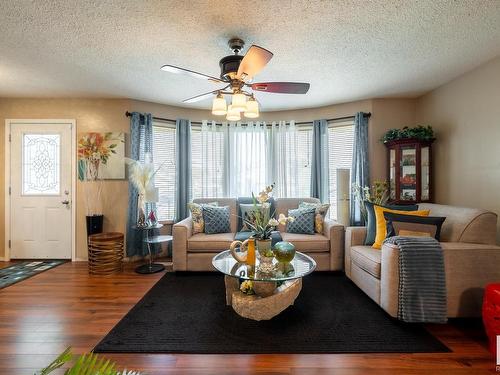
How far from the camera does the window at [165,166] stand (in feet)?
14.6

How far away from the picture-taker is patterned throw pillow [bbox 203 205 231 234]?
12.6 ft

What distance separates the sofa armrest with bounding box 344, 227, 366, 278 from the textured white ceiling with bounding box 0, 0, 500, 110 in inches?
73.3

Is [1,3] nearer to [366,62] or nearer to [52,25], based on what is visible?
[52,25]

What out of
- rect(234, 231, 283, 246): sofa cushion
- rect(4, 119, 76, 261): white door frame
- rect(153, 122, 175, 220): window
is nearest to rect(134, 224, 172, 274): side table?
rect(153, 122, 175, 220): window

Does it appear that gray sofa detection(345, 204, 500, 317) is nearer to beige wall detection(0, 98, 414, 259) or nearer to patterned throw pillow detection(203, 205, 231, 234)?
beige wall detection(0, 98, 414, 259)

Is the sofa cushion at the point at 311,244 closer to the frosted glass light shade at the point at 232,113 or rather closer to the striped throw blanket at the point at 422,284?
the striped throw blanket at the point at 422,284

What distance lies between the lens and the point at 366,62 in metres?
2.95

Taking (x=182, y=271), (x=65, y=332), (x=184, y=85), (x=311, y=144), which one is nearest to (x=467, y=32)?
(x=311, y=144)

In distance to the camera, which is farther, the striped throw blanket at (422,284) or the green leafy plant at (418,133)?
the green leafy plant at (418,133)

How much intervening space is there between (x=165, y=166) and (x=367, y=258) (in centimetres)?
331

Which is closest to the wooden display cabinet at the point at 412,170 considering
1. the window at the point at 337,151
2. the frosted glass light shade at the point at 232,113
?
the window at the point at 337,151

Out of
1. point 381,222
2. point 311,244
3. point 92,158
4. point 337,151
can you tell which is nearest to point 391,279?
point 381,222

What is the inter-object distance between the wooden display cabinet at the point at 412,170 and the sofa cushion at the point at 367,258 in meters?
1.35

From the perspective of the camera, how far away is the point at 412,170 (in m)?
3.79
